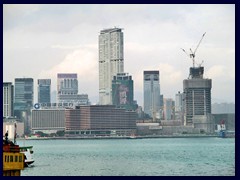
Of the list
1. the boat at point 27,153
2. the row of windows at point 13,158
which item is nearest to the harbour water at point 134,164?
the boat at point 27,153

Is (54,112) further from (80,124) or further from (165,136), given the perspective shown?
(165,136)

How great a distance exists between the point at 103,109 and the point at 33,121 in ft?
68.5

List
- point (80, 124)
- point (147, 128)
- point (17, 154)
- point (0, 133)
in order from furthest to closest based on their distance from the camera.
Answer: point (147, 128)
point (80, 124)
point (17, 154)
point (0, 133)

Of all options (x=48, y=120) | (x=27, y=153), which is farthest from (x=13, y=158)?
(x=48, y=120)

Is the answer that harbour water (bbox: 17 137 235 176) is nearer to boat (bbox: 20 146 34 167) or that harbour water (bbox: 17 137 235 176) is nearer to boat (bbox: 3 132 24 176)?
boat (bbox: 20 146 34 167)

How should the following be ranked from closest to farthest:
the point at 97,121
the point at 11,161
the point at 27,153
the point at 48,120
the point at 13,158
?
1. the point at 11,161
2. the point at 13,158
3. the point at 27,153
4. the point at 97,121
5. the point at 48,120

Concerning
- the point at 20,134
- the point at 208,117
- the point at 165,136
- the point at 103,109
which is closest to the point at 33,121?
the point at 20,134

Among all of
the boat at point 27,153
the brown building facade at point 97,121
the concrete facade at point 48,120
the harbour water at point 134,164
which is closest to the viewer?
the harbour water at point 134,164

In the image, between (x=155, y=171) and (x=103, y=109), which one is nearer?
(x=155, y=171)

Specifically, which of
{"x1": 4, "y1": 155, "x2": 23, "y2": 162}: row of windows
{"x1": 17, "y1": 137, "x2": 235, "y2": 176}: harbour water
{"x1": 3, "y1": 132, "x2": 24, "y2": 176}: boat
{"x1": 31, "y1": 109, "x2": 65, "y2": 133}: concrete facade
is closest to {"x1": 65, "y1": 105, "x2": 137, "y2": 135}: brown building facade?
{"x1": 31, "y1": 109, "x2": 65, "y2": 133}: concrete facade

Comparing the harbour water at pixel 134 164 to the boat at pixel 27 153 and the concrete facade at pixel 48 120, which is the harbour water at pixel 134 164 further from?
the concrete facade at pixel 48 120

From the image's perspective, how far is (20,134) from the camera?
188 m

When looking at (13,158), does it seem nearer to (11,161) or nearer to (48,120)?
(11,161)

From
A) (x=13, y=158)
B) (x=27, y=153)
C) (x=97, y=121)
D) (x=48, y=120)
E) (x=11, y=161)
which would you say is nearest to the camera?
(x=11, y=161)
